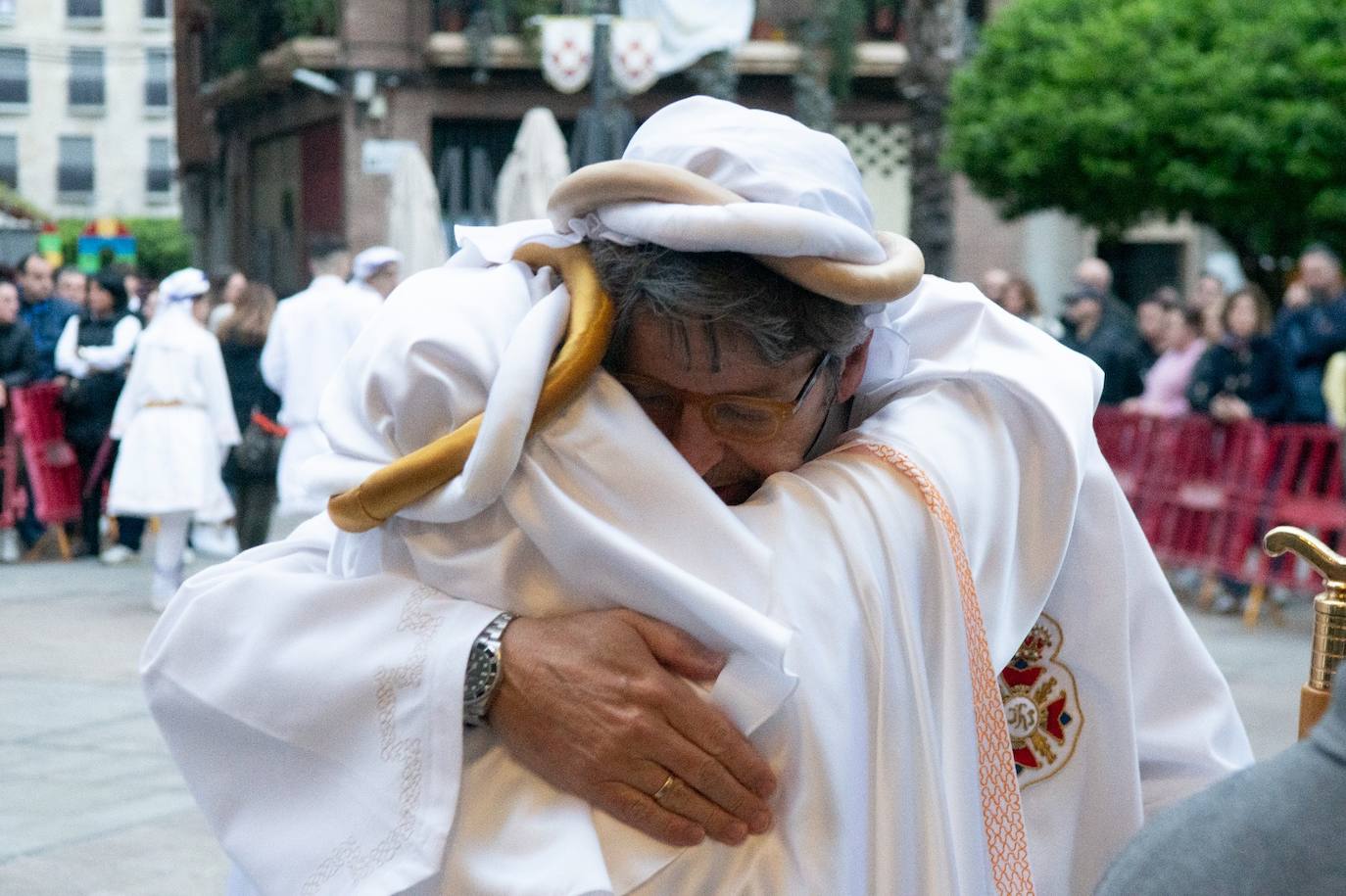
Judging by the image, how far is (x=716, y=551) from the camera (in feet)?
5.84

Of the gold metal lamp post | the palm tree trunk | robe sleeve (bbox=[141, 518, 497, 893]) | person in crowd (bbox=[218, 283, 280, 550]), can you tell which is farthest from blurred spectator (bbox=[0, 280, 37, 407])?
the gold metal lamp post

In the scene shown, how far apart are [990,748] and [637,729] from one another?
0.39 meters

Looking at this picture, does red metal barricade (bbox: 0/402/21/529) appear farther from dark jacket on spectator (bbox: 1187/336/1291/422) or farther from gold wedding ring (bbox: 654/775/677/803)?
gold wedding ring (bbox: 654/775/677/803)

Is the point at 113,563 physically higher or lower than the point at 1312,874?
lower

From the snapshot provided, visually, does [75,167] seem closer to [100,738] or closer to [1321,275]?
[1321,275]

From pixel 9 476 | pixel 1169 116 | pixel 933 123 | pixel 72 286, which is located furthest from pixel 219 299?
pixel 1169 116

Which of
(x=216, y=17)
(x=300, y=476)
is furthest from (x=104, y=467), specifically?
(x=216, y=17)

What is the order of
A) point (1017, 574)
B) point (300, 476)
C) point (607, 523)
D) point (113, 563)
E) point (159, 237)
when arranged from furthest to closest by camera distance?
1. point (159, 237)
2. point (113, 563)
3. point (1017, 574)
4. point (300, 476)
5. point (607, 523)

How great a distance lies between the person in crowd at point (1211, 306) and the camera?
1035 centimetres

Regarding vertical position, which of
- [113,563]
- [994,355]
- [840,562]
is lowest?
[113,563]

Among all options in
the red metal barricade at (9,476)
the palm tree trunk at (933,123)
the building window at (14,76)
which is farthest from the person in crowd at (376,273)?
the building window at (14,76)

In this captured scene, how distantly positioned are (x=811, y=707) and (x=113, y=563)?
1041 centimetres

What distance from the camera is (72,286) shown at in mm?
13227

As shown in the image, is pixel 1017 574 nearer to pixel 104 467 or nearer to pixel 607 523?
pixel 607 523
